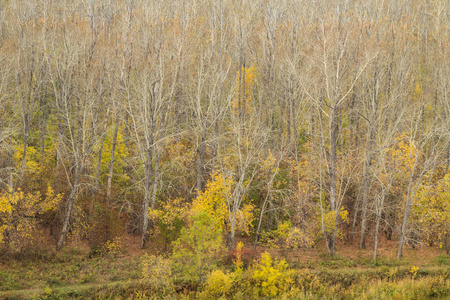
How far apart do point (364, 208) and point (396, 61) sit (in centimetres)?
1092

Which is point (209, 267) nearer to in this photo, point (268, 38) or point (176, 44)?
point (176, 44)

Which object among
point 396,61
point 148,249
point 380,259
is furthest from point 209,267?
point 396,61

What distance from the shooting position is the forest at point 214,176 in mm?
17656

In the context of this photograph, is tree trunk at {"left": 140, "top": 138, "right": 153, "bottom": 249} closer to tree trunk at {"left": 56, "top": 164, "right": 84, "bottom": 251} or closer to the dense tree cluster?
the dense tree cluster

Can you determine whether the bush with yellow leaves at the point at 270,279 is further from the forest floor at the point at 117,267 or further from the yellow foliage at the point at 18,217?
the yellow foliage at the point at 18,217

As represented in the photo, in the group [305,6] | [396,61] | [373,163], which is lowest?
[373,163]

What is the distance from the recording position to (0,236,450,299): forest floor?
1608cm

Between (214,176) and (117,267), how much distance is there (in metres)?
7.74

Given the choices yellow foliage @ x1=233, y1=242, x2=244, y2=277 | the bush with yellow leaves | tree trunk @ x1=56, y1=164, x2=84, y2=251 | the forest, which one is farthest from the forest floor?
the bush with yellow leaves

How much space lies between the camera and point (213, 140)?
2191 centimetres

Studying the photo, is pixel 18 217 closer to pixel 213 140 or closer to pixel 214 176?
pixel 214 176

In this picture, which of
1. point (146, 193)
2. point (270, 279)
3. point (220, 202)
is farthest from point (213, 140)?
point (270, 279)

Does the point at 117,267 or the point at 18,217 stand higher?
the point at 18,217

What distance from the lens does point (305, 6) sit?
30.7 meters
